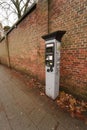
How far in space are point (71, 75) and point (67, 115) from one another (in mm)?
1226

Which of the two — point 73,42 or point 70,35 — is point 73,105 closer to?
point 73,42

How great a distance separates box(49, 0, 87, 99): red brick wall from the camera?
2768mm

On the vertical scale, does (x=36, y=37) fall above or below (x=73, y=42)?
above

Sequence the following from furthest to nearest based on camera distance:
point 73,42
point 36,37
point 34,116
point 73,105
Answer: point 36,37 < point 73,42 < point 73,105 < point 34,116

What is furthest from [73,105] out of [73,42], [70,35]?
[70,35]

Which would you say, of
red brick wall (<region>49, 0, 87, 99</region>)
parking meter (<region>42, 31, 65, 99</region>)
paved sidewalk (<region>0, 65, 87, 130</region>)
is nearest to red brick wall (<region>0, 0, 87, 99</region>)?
red brick wall (<region>49, 0, 87, 99</region>)

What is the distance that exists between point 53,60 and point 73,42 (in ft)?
2.74

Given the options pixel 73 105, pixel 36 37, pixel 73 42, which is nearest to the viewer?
pixel 73 105

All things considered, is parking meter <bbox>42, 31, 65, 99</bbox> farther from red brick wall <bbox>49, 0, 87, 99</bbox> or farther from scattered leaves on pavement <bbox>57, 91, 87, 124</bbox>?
red brick wall <bbox>49, 0, 87, 99</bbox>

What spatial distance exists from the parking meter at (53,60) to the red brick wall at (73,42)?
0.44m

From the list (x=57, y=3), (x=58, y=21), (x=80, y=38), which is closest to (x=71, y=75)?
(x=80, y=38)

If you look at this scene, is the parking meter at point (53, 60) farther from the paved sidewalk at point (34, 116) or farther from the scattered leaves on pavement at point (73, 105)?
the paved sidewalk at point (34, 116)

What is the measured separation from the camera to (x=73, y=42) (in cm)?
305

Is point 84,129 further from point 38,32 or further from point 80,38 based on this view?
point 38,32
